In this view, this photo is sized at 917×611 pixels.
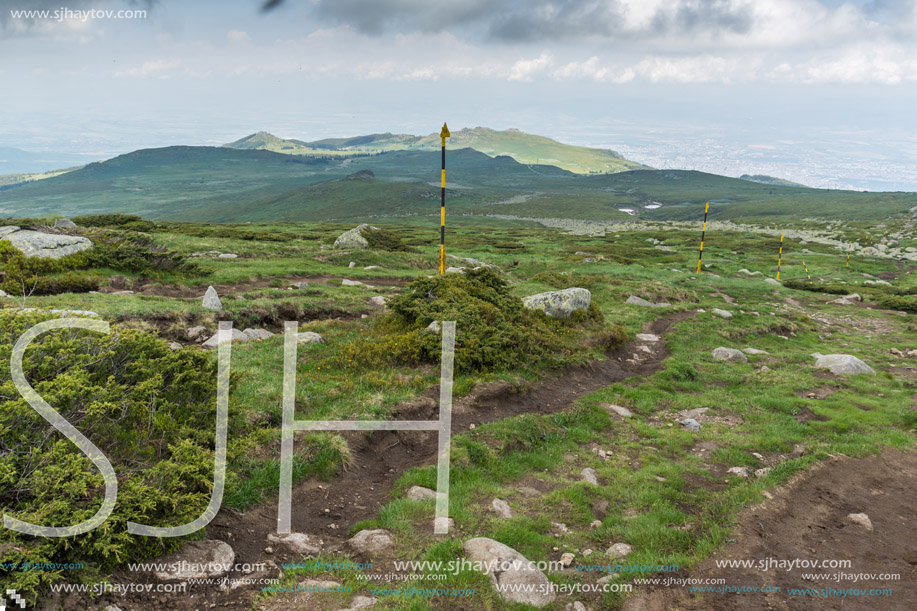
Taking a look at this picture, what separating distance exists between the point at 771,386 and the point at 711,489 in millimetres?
8961

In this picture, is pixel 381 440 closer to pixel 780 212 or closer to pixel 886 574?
pixel 886 574

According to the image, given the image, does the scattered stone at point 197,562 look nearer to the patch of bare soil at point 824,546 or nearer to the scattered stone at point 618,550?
the patch of bare soil at point 824,546

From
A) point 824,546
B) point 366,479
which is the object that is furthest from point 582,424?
point 366,479

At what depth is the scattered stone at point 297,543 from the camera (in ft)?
22.8

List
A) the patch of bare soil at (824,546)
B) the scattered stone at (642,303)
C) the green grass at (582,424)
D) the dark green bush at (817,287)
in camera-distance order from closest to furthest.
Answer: the patch of bare soil at (824,546), the green grass at (582,424), the scattered stone at (642,303), the dark green bush at (817,287)

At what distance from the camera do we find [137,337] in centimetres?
816

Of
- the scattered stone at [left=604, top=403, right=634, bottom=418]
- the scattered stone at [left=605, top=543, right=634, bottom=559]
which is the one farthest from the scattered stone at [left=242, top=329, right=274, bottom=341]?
the scattered stone at [left=605, top=543, right=634, bottom=559]

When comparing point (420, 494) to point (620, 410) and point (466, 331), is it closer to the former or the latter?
point (466, 331)

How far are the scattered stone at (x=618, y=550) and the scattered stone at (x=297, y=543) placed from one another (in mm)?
4637

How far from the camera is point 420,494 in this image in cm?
874

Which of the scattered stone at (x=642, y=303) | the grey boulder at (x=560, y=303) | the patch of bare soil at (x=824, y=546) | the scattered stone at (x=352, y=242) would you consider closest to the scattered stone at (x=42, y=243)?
the scattered stone at (x=352, y=242)

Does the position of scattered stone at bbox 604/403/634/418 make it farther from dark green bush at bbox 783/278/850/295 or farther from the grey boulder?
dark green bush at bbox 783/278/850/295

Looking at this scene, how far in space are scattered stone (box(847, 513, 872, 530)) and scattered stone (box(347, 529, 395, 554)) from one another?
820 centimetres

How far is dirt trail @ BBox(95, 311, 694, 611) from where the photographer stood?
5816 millimetres
